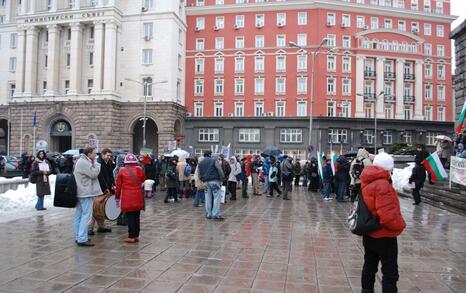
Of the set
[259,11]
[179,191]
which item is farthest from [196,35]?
[179,191]

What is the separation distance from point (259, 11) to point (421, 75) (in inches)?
884

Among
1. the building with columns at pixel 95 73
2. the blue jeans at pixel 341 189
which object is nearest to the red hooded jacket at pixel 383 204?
the blue jeans at pixel 341 189

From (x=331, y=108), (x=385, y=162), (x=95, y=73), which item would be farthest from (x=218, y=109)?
(x=385, y=162)

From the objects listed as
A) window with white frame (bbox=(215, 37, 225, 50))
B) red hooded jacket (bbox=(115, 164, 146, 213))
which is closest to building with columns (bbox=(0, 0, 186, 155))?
window with white frame (bbox=(215, 37, 225, 50))

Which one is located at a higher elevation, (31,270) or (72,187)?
(72,187)

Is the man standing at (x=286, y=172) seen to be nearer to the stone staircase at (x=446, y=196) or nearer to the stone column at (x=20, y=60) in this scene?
the stone staircase at (x=446, y=196)

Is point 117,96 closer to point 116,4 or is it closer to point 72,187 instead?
point 116,4

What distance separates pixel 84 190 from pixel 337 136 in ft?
143

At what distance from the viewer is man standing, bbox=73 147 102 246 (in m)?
7.73

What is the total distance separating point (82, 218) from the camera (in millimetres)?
7754

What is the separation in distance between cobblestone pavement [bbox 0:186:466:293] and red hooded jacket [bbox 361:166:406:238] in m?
1.37

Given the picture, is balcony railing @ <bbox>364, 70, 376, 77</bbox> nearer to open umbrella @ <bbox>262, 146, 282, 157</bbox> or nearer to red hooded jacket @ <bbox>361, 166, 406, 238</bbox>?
open umbrella @ <bbox>262, 146, 282, 157</bbox>

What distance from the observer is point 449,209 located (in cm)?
1382

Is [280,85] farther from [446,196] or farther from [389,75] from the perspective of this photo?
[446,196]
